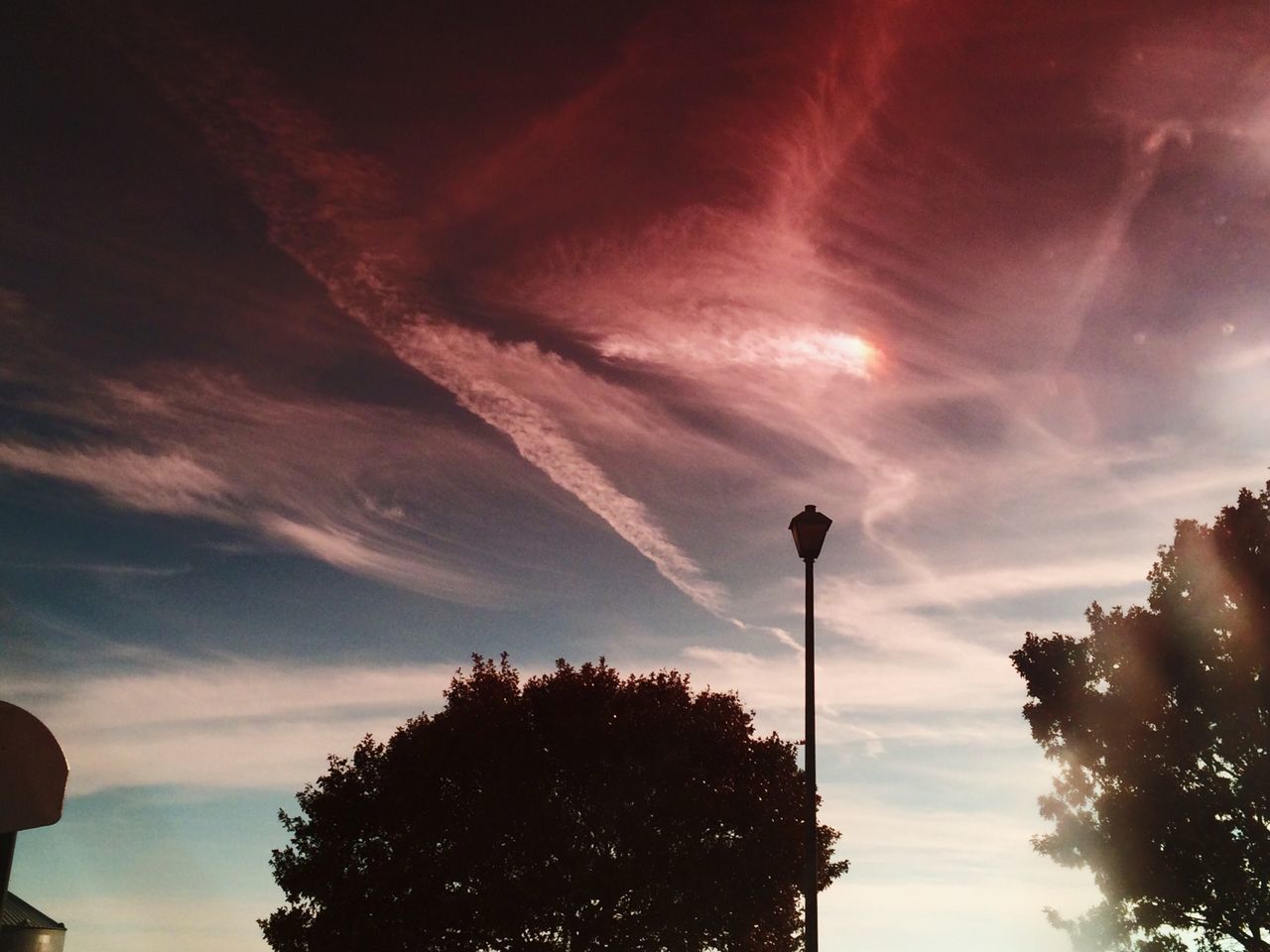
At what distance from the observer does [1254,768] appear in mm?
23219

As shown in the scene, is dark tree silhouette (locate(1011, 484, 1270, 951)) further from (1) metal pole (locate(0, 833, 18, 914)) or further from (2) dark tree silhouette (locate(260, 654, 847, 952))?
(1) metal pole (locate(0, 833, 18, 914))

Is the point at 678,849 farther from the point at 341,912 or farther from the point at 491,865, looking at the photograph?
the point at 341,912

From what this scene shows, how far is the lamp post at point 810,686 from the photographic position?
514 inches

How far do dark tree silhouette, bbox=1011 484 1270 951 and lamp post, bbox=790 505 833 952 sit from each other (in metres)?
14.7

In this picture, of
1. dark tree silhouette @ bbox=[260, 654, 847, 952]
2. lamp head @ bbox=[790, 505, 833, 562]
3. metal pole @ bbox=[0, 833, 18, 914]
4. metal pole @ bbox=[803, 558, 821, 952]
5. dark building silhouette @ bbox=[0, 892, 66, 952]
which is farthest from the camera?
dark building silhouette @ bbox=[0, 892, 66, 952]

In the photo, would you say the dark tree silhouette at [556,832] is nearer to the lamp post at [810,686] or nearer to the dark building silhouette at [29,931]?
the lamp post at [810,686]

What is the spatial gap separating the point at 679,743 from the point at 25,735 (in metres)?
27.5

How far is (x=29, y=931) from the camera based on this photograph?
→ 239 feet

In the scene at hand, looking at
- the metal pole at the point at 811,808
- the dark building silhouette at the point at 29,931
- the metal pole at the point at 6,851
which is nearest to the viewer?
the metal pole at the point at 6,851

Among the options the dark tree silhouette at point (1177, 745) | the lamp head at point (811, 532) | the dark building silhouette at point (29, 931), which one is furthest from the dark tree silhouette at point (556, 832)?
the dark building silhouette at point (29, 931)

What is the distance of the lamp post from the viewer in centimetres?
1306

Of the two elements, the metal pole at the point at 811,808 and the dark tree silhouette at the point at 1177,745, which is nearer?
the metal pole at the point at 811,808

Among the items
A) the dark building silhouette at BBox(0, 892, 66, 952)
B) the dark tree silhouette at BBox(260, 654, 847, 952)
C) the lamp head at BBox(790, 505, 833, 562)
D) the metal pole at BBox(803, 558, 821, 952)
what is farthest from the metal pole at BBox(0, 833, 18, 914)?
the dark building silhouette at BBox(0, 892, 66, 952)

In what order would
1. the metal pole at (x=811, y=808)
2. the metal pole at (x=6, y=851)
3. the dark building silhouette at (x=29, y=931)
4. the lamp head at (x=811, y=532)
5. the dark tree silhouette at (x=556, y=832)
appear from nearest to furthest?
the metal pole at (x=6, y=851) < the metal pole at (x=811, y=808) < the lamp head at (x=811, y=532) < the dark tree silhouette at (x=556, y=832) < the dark building silhouette at (x=29, y=931)
